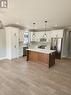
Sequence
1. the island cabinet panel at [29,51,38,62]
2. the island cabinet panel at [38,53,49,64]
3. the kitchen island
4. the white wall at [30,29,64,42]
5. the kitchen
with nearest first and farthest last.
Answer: the kitchen → the kitchen island → the island cabinet panel at [38,53,49,64] → the island cabinet panel at [29,51,38,62] → the white wall at [30,29,64,42]

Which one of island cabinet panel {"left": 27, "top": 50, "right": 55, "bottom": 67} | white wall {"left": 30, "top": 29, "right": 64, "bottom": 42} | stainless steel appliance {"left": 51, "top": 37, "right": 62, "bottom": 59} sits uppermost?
white wall {"left": 30, "top": 29, "right": 64, "bottom": 42}

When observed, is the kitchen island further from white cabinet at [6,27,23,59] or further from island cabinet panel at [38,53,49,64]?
white cabinet at [6,27,23,59]

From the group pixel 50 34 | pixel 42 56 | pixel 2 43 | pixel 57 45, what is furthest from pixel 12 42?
pixel 57 45

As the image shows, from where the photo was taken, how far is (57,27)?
7.51 meters

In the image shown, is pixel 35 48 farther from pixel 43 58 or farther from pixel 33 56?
pixel 43 58

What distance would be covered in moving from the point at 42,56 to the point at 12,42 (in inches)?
97.3

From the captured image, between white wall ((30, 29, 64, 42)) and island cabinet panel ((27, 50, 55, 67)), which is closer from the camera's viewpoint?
island cabinet panel ((27, 50, 55, 67))

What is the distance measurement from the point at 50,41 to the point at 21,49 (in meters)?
2.50

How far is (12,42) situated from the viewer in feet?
22.4

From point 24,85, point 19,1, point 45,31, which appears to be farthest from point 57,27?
point 24,85

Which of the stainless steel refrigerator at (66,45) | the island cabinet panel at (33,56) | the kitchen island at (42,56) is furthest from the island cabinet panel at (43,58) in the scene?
the stainless steel refrigerator at (66,45)

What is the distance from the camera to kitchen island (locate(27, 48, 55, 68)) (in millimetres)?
5397

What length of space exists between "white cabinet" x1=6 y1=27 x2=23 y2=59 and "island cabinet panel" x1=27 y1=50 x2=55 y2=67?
1.26m

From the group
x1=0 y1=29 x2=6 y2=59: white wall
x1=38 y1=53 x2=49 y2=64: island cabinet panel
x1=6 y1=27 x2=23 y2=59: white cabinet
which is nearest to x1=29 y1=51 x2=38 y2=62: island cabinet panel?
x1=38 y1=53 x2=49 y2=64: island cabinet panel
